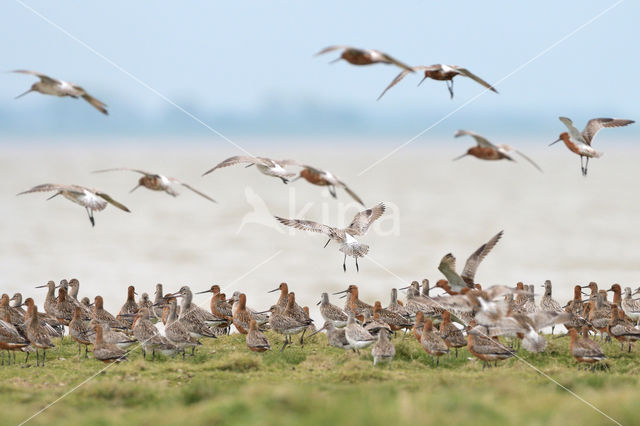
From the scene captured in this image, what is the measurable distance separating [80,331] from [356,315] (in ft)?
20.1

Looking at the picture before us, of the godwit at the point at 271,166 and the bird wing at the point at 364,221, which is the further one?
the bird wing at the point at 364,221

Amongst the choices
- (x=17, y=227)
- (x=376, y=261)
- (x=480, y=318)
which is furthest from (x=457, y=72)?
(x=17, y=227)

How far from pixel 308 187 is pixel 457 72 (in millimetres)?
92856

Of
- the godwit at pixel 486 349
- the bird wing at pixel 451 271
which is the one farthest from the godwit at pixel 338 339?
the godwit at pixel 486 349

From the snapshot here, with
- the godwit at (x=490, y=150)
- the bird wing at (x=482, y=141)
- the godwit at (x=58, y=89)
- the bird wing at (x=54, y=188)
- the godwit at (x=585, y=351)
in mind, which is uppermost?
the godwit at (x=58, y=89)

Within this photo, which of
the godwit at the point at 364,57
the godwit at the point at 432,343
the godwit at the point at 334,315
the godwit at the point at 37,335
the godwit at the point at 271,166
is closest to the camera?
the godwit at the point at 364,57

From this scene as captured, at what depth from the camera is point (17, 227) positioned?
191 feet

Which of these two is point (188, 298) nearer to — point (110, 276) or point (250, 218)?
point (110, 276)

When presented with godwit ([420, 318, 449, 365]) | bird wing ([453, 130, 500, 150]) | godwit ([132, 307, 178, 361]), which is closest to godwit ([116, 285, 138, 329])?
godwit ([132, 307, 178, 361])

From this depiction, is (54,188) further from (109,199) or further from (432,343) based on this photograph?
(432,343)

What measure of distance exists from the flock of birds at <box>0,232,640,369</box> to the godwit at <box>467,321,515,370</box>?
0.06 ft

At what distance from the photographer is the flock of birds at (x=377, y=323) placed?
1600cm

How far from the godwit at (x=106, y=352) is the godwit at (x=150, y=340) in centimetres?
59

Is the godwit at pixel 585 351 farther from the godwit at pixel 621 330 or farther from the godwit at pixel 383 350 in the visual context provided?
the godwit at pixel 383 350
